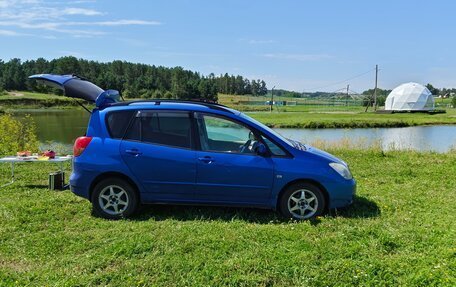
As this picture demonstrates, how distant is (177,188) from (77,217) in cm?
165

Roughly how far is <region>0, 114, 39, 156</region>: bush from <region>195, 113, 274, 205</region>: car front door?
11.3 m

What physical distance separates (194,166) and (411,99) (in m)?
83.5

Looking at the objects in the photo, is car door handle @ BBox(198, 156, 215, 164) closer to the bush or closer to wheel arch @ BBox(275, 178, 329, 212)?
wheel arch @ BBox(275, 178, 329, 212)

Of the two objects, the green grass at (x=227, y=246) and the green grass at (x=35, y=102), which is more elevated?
the green grass at (x=35, y=102)

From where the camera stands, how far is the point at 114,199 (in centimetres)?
606

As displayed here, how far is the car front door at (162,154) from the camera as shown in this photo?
5895mm

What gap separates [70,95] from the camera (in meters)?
7.08

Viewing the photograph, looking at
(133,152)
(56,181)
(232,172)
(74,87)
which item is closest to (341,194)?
(232,172)

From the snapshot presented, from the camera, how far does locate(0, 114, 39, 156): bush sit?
49.2ft

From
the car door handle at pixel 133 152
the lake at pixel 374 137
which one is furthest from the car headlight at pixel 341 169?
the lake at pixel 374 137

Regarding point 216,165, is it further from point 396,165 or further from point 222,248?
point 396,165

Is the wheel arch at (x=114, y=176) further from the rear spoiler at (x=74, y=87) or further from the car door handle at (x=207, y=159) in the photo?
the rear spoiler at (x=74, y=87)

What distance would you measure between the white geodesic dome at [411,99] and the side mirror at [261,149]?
80619mm

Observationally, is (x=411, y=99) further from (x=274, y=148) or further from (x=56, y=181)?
(x=56, y=181)
